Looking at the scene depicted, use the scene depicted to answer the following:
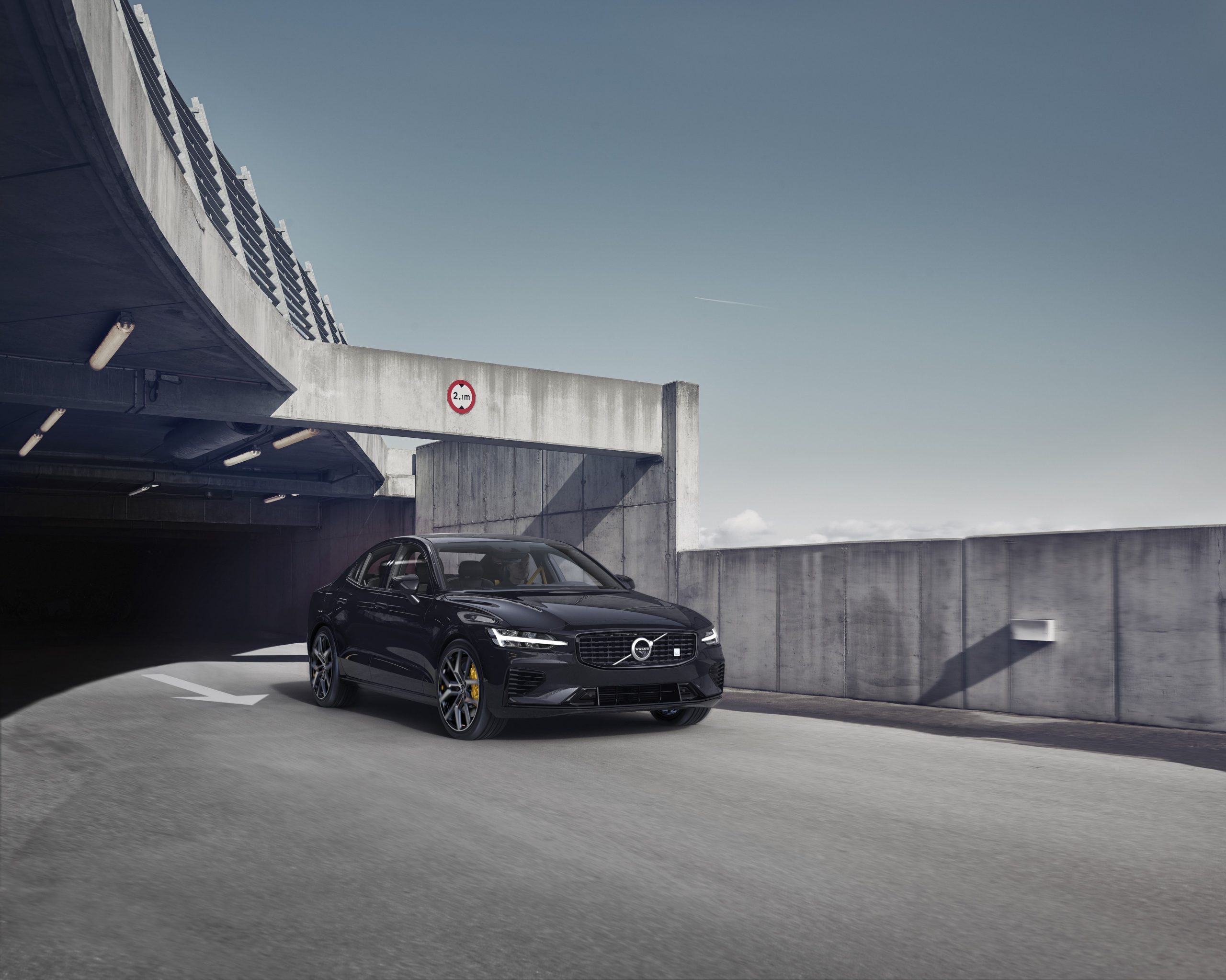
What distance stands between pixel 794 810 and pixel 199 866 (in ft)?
9.42

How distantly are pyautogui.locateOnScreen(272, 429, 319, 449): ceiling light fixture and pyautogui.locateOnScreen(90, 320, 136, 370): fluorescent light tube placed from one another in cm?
598

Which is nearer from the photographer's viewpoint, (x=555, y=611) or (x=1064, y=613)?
(x=555, y=611)

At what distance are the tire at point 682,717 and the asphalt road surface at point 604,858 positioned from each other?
0.40 meters

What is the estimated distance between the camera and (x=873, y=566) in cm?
1315

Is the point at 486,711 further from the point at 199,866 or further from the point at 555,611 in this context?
the point at 199,866

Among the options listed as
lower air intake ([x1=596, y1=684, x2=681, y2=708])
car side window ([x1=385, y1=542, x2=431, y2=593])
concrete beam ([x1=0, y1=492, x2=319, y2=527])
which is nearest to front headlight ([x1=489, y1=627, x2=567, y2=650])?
lower air intake ([x1=596, y1=684, x2=681, y2=708])

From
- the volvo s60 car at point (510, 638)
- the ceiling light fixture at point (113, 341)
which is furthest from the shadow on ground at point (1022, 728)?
the ceiling light fixture at point (113, 341)

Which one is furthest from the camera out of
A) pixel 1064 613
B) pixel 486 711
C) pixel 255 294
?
pixel 255 294

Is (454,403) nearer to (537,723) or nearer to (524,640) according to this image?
(537,723)

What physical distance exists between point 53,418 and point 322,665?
407 inches

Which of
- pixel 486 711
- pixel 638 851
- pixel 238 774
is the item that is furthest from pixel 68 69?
pixel 638 851

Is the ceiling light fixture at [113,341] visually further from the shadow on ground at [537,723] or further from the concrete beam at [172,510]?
the concrete beam at [172,510]

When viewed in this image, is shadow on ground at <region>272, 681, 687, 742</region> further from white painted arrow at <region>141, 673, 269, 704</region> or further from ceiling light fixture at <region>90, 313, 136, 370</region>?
ceiling light fixture at <region>90, 313, 136, 370</region>

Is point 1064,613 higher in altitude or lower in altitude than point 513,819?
higher
